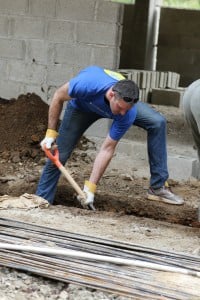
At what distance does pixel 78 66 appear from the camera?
7.38 metres

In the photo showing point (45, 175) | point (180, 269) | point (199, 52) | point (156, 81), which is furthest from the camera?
point (199, 52)

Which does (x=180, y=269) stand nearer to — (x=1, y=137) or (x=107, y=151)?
(x=107, y=151)

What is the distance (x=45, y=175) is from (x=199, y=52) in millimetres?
7737

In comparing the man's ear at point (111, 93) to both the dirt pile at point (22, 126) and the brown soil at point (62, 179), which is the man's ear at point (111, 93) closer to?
the brown soil at point (62, 179)

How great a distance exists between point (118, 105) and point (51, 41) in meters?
2.95

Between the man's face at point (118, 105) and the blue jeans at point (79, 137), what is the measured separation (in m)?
0.63

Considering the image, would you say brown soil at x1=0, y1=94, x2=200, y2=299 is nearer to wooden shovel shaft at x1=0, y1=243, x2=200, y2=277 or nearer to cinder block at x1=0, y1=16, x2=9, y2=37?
wooden shovel shaft at x1=0, y1=243, x2=200, y2=277

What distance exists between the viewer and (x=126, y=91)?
15.3 feet

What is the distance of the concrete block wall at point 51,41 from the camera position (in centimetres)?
716

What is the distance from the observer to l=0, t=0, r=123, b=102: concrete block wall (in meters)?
7.16

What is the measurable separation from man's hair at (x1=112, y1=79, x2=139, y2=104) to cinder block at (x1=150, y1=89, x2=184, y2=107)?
4.63 metres

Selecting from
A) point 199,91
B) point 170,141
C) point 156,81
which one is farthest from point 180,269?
point 156,81

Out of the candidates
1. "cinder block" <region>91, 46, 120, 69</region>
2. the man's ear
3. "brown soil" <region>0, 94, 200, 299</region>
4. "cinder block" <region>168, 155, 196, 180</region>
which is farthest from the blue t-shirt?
"cinder block" <region>91, 46, 120, 69</region>

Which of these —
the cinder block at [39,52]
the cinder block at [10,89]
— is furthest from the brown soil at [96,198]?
the cinder block at [39,52]
